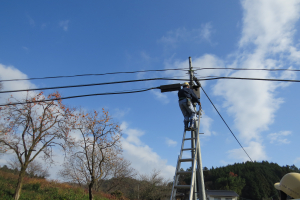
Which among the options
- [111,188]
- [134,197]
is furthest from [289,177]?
[134,197]

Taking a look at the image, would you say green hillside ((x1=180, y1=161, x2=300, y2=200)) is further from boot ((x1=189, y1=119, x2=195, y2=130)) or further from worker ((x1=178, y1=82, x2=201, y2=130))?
boot ((x1=189, y1=119, x2=195, y2=130))

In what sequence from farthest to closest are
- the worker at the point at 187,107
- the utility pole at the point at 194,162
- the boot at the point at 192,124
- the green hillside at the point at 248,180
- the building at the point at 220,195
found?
the green hillside at the point at 248,180
the building at the point at 220,195
the worker at the point at 187,107
the boot at the point at 192,124
the utility pole at the point at 194,162

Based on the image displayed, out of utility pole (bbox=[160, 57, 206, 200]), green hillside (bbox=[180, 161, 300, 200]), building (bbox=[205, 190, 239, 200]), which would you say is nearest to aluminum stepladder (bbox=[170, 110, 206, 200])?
utility pole (bbox=[160, 57, 206, 200])

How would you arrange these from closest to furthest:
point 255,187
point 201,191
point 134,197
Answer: point 201,191
point 134,197
point 255,187

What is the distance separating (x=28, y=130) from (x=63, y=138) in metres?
2.44

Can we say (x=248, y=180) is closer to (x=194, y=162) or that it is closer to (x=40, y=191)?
(x=40, y=191)

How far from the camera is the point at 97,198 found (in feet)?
55.8

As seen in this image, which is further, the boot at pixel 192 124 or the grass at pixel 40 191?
the grass at pixel 40 191

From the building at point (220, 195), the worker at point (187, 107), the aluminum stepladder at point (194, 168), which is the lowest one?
the building at point (220, 195)

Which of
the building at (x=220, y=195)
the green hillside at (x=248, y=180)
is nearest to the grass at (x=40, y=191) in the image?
the building at (x=220, y=195)

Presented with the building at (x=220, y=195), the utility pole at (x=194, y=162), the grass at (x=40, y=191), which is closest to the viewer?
the utility pole at (x=194, y=162)

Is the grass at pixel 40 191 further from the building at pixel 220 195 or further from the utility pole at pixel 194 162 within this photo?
the building at pixel 220 195

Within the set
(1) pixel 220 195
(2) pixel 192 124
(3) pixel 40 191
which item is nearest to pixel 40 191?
(3) pixel 40 191

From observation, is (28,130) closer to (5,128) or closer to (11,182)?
(5,128)
